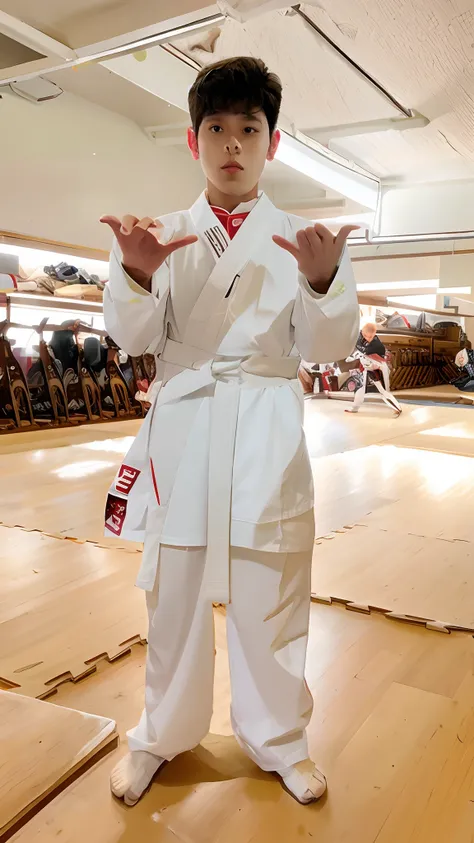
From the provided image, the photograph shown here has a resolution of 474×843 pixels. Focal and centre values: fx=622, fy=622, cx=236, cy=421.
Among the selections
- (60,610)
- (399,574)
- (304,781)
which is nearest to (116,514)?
(304,781)

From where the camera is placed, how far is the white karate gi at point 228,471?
3.17 feet

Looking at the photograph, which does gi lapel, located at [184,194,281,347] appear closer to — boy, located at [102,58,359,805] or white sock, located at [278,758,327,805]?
boy, located at [102,58,359,805]

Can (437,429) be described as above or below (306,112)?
below

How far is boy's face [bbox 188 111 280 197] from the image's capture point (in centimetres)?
99

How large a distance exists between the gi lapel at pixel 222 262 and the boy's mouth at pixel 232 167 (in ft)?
0.21

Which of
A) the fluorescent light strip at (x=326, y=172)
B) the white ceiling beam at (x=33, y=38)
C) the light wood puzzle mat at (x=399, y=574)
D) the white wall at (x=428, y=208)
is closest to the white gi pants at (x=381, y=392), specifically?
the white wall at (x=428, y=208)

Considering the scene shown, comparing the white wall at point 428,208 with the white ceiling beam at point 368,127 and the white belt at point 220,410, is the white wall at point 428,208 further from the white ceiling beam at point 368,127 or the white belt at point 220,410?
the white belt at point 220,410

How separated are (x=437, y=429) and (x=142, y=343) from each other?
531cm

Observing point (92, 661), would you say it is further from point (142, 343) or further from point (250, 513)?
point (142, 343)

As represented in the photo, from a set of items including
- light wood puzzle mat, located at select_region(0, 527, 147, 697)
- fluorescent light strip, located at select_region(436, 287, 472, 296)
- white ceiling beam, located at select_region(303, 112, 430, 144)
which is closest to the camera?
light wood puzzle mat, located at select_region(0, 527, 147, 697)

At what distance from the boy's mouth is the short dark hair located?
0.08 m

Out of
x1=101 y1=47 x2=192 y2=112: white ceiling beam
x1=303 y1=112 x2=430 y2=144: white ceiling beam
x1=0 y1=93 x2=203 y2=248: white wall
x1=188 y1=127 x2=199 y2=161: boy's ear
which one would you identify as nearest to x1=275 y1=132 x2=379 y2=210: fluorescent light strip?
x1=303 y1=112 x2=430 y2=144: white ceiling beam

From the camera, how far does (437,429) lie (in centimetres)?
588

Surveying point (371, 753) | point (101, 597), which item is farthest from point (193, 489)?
point (101, 597)
